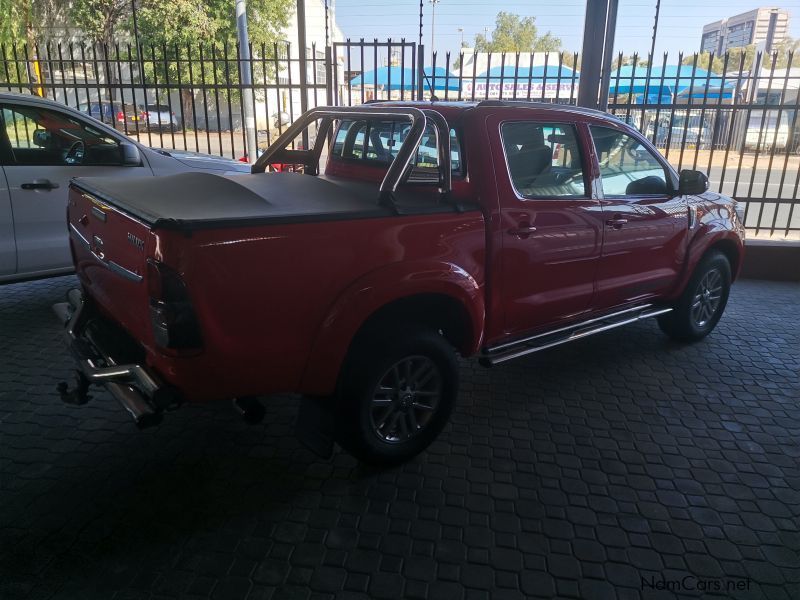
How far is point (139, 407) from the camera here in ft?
8.34

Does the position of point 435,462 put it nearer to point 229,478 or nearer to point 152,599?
point 229,478

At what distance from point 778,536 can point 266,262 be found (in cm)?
266

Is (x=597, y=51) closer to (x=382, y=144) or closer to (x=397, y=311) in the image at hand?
(x=382, y=144)

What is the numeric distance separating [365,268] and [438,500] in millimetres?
1229

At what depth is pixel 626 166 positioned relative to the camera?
4301 millimetres

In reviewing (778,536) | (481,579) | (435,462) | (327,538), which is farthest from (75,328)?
(778,536)

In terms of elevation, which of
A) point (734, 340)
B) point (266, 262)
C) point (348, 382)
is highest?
point (266, 262)

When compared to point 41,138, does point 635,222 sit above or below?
below

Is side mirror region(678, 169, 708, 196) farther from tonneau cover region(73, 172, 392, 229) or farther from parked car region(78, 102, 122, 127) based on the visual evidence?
parked car region(78, 102, 122, 127)

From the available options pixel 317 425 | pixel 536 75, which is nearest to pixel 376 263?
pixel 317 425

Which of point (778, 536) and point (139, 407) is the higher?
point (139, 407)

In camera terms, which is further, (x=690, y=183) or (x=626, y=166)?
(x=690, y=183)

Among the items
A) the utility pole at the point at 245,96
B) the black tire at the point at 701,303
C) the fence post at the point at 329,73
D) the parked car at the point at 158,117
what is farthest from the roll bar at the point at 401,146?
the utility pole at the point at 245,96

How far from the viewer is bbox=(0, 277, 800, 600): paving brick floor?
8.07ft
